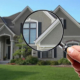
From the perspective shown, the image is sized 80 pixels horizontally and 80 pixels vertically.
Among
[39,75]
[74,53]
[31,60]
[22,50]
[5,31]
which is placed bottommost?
[31,60]

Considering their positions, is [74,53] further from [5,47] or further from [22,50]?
[5,47]

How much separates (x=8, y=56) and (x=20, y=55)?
3.43 metres

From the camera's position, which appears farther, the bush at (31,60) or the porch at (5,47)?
the porch at (5,47)

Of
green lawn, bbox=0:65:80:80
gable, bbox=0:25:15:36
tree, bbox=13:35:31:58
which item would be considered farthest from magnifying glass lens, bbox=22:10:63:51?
gable, bbox=0:25:15:36

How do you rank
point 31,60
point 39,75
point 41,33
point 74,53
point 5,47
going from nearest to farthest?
point 74,53, point 41,33, point 39,75, point 31,60, point 5,47

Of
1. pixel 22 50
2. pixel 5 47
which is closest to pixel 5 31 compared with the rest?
pixel 5 47

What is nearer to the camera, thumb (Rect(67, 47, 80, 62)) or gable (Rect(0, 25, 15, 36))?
thumb (Rect(67, 47, 80, 62))

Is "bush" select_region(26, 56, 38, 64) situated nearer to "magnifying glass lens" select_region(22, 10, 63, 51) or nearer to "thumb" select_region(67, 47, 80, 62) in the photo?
"magnifying glass lens" select_region(22, 10, 63, 51)

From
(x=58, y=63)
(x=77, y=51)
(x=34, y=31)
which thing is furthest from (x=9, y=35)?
(x=77, y=51)

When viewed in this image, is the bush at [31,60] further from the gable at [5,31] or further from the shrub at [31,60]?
the gable at [5,31]

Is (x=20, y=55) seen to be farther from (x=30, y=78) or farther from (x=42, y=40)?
(x=42, y=40)

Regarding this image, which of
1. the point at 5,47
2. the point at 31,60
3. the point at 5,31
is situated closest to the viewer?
the point at 31,60

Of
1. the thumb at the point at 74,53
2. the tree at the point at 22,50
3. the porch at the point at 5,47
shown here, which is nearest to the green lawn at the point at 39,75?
the thumb at the point at 74,53

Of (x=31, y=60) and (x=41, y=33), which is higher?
(x=41, y=33)
